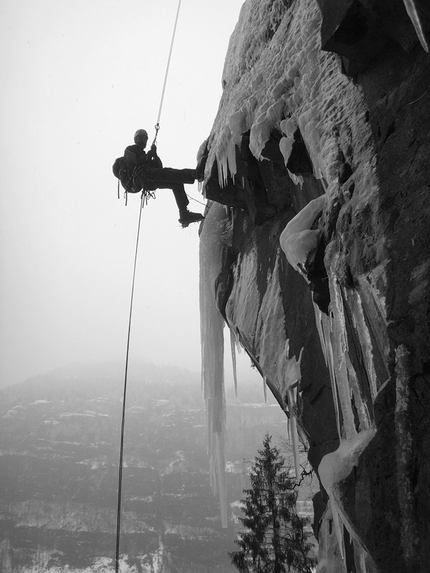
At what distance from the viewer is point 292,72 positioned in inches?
142

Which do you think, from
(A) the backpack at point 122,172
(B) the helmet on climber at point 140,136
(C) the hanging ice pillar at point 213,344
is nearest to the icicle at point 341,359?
(C) the hanging ice pillar at point 213,344

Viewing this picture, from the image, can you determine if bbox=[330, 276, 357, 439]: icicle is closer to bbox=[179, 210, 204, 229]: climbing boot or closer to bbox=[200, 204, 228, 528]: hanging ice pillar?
bbox=[200, 204, 228, 528]: hanging ice pillar

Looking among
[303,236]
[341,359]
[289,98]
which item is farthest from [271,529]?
[289,98]

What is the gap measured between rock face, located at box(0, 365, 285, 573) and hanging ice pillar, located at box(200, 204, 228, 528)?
54.2 metres

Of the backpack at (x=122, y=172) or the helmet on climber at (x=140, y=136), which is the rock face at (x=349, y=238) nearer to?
the backpack at (x=122, y=172)

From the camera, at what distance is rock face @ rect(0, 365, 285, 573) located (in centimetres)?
6309

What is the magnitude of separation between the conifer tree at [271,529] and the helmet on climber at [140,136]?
10341 mm

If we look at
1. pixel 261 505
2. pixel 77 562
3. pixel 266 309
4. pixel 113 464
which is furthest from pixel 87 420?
pixel 266 309

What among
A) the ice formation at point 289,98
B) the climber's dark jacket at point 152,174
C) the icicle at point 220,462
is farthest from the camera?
the climber's dark jacket at point 152,174

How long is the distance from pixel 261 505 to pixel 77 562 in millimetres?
65182

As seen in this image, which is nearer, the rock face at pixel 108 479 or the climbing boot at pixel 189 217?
the climbing boot at pixel 189 217

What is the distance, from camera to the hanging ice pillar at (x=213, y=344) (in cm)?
619

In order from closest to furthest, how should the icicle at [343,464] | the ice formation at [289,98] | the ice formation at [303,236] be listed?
the icicle at [343,464] < the ice formation at [303,236] < the ice formation at [289,98]

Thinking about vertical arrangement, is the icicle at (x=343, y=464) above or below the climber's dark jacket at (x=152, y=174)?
below
